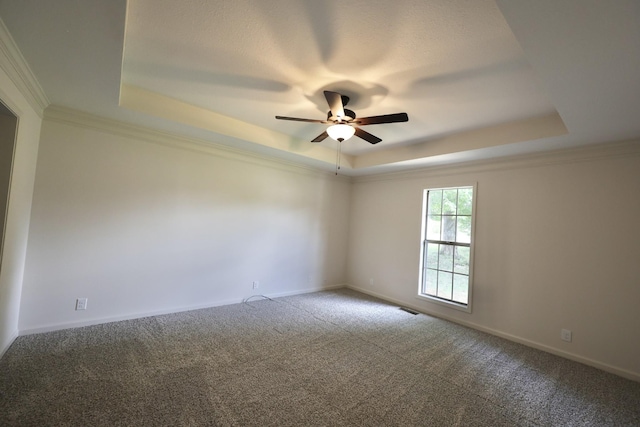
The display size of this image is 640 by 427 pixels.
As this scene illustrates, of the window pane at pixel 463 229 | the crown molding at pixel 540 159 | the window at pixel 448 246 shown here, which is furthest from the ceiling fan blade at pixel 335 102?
the window pane at pixel 463 229

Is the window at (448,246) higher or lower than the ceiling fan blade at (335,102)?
lower

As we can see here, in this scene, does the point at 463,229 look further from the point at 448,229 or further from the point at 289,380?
the point at 289,380

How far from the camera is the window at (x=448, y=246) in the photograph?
13.0ft

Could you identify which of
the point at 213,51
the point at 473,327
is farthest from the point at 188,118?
the point at 473,327

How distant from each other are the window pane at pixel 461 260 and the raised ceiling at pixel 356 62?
4.99ft

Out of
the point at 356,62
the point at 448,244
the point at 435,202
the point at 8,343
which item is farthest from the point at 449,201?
the point at 8,343

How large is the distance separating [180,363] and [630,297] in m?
4.37

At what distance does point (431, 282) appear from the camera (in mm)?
4379

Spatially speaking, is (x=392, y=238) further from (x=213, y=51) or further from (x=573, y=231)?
(x=213, y=51)

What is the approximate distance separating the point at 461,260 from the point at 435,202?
100cm

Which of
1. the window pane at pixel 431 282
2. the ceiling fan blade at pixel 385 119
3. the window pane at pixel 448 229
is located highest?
the ceiling fan blade at pixel 385 119

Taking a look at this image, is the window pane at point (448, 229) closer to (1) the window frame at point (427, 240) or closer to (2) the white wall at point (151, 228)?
(1) the window frame at point (427, 240)

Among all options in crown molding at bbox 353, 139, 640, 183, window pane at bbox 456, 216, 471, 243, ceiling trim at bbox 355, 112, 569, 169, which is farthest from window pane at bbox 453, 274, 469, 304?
ceiling trim at bbox 355, 112, 569, 169

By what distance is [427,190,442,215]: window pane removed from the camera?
438 cm
